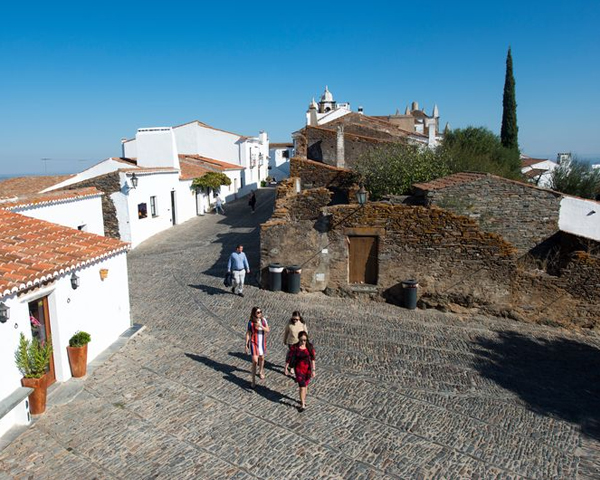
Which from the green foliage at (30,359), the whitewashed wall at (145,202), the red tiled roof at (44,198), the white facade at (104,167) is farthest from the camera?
the white facade at (104,167)

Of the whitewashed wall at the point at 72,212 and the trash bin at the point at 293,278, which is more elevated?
the whitewashed wall at the point at 72,212

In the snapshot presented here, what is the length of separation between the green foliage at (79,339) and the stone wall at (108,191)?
1354cm

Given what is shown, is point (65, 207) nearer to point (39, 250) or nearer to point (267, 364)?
point (39, 250)

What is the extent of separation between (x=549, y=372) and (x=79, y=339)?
33.3ft

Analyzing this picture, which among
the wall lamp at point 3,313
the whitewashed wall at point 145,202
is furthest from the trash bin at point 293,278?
the whitewashed wall at point 145,202

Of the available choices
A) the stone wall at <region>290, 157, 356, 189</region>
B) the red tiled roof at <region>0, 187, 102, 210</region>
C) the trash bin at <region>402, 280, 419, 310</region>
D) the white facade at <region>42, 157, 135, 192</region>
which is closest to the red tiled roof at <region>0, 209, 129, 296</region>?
the red tiled roof at <region>0, 187, 102, 210</region>

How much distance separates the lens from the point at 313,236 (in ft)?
49.3

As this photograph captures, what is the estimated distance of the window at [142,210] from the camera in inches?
919

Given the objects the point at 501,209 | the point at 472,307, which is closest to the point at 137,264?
the point at 472,307

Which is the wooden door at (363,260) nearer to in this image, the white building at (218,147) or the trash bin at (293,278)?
the trash bin at (293,278)

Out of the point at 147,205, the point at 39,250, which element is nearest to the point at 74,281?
the point at 39,250

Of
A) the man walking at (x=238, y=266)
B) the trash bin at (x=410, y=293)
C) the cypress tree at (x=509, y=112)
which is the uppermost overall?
the cypress tree at (x=509, y=112)

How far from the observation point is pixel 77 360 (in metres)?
8.91

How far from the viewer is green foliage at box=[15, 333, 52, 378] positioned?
7406mm
